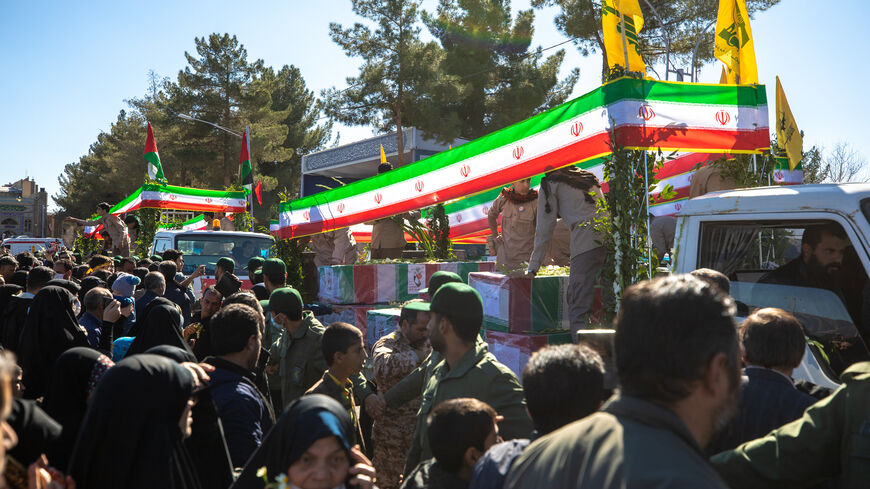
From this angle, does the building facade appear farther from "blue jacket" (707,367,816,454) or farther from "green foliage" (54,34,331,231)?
"blue jacket" (707,367,816,454)

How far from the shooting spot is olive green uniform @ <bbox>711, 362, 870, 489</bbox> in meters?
2.05

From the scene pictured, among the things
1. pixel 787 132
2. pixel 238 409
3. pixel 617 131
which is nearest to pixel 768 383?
pixel 238 409

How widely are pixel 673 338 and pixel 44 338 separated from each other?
4.98 m

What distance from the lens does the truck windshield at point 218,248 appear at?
43.4ft

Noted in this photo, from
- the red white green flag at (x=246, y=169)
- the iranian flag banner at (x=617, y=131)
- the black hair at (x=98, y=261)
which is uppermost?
the red white green flag at (x=246, y=169)

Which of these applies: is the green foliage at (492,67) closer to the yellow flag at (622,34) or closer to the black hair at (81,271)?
the black hair at (81,271)

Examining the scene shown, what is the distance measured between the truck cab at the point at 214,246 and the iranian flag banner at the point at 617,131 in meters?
7.06

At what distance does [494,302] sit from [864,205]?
3416 millimetres

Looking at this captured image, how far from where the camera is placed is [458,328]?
11.1ft

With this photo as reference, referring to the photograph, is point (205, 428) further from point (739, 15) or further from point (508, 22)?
point (508, 22)

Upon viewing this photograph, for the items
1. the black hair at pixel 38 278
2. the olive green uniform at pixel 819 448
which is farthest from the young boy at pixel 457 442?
the black hair at pixel 38 278

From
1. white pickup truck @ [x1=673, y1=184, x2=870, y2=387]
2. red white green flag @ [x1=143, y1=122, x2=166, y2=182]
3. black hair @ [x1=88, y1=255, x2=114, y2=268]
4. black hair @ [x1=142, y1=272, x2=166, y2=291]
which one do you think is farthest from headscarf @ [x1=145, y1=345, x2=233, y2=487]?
red white green flag @ [x1=143, y1=122, x2=166, y2=182]

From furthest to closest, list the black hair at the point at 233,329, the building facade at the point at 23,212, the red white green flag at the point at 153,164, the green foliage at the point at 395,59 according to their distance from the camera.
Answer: the building facade at the point at 23,212 → the green foliage at the point at 395,59 → the red white green flag at the point at 153,164 → the black hair at the point at 233,329

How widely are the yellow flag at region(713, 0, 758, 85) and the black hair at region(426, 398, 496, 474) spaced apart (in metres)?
5.31
